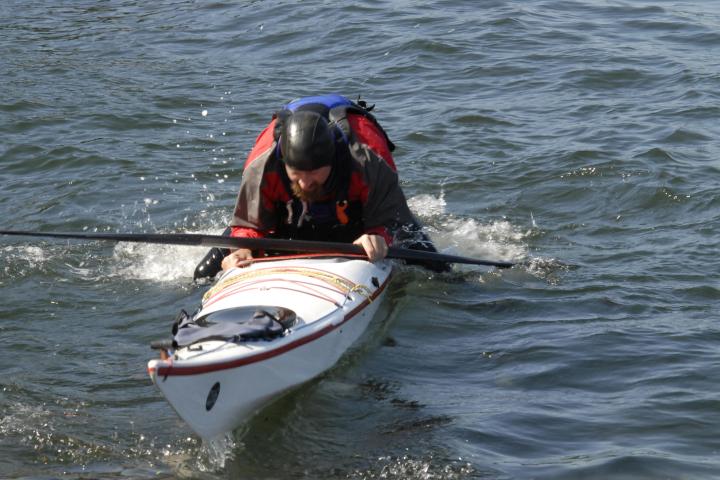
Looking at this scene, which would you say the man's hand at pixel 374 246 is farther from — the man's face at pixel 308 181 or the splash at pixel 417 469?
the splash at pixel 417 469

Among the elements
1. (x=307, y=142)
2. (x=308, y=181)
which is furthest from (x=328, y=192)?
(x=307, y=142)

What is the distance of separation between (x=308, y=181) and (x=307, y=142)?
10.8 inches

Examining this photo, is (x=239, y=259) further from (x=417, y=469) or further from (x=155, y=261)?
(x=417, y=469)

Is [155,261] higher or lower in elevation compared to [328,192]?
lower

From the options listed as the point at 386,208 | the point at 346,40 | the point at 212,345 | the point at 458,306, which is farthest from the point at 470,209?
the point at 346,40

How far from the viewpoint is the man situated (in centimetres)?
685

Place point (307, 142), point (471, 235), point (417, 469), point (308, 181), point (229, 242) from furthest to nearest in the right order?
1. point (471, 235)
2. point (229, 242)
3. point (308, 181)
4. point (307, 142)
5. point (417, 469)

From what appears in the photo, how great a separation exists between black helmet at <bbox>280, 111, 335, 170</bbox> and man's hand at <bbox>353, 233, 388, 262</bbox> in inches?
23.1

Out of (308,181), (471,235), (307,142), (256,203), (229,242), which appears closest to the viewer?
(307,142)

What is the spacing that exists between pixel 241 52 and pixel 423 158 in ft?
15.3

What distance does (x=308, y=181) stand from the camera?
661cm

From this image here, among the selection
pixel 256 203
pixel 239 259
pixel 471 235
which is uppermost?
pixel 256 203

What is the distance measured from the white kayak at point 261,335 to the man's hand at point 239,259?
0.06 metres

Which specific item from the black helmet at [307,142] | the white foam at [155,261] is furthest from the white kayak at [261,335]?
the white foam at [155,261]
